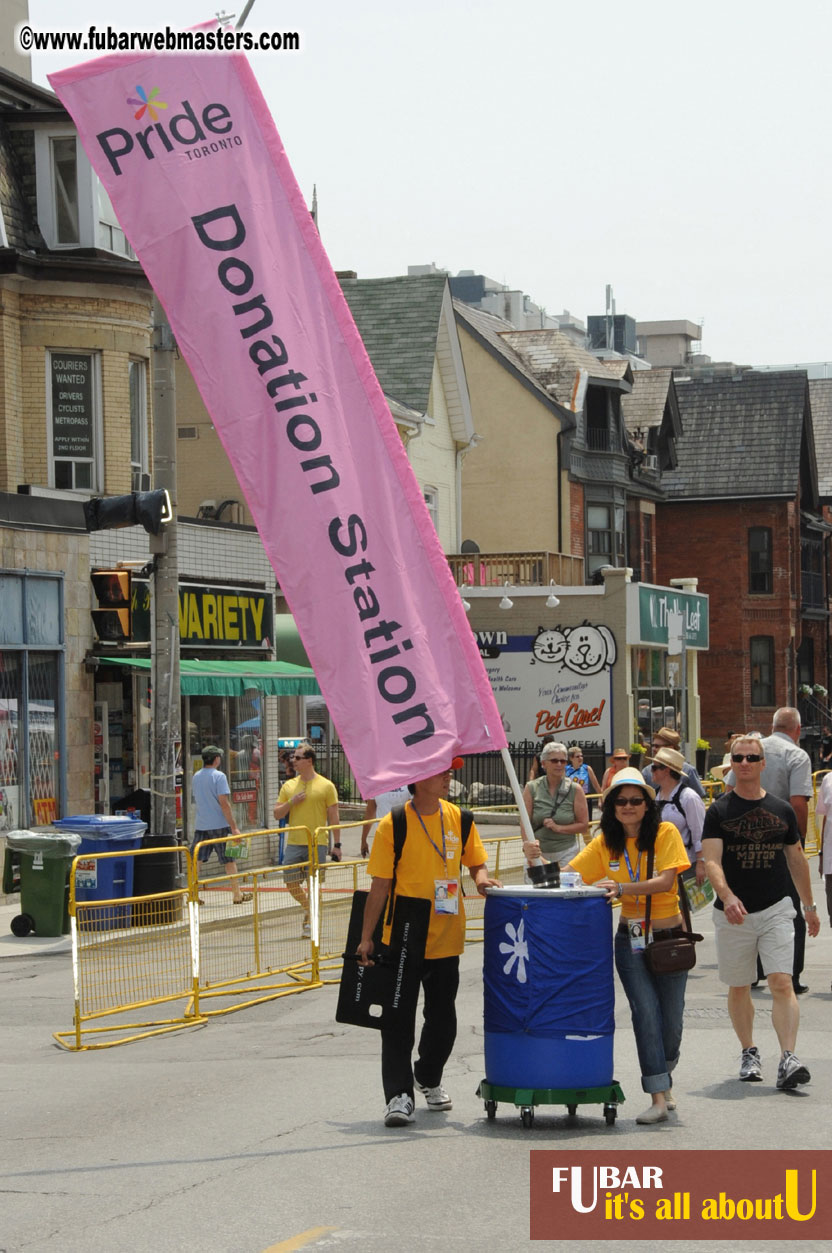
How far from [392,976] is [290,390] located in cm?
288

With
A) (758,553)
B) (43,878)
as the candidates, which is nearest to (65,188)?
(43,878)

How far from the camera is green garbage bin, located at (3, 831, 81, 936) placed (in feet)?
54.7

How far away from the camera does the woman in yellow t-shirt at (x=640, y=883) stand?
838 centimetres

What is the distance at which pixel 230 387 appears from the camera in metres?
8.55

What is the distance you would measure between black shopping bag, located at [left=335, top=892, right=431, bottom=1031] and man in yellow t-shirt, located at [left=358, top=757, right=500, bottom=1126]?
0.15ft

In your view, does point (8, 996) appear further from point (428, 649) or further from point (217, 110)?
point (217, 110)

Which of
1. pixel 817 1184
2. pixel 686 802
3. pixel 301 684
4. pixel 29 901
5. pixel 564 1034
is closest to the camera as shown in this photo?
pixel 817 1184

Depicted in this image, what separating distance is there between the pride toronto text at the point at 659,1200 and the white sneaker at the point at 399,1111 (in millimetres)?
1278

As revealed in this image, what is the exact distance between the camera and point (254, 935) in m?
14.1

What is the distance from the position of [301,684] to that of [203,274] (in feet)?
55.7

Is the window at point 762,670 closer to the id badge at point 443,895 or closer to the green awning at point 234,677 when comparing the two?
the green awning at point 234,677

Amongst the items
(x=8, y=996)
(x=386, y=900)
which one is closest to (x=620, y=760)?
(x=8, y=996)

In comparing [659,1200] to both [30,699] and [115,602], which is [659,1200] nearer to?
[115,602]

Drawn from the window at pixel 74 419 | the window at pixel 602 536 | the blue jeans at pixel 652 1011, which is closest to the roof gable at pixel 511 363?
the window at pixel 602 536
